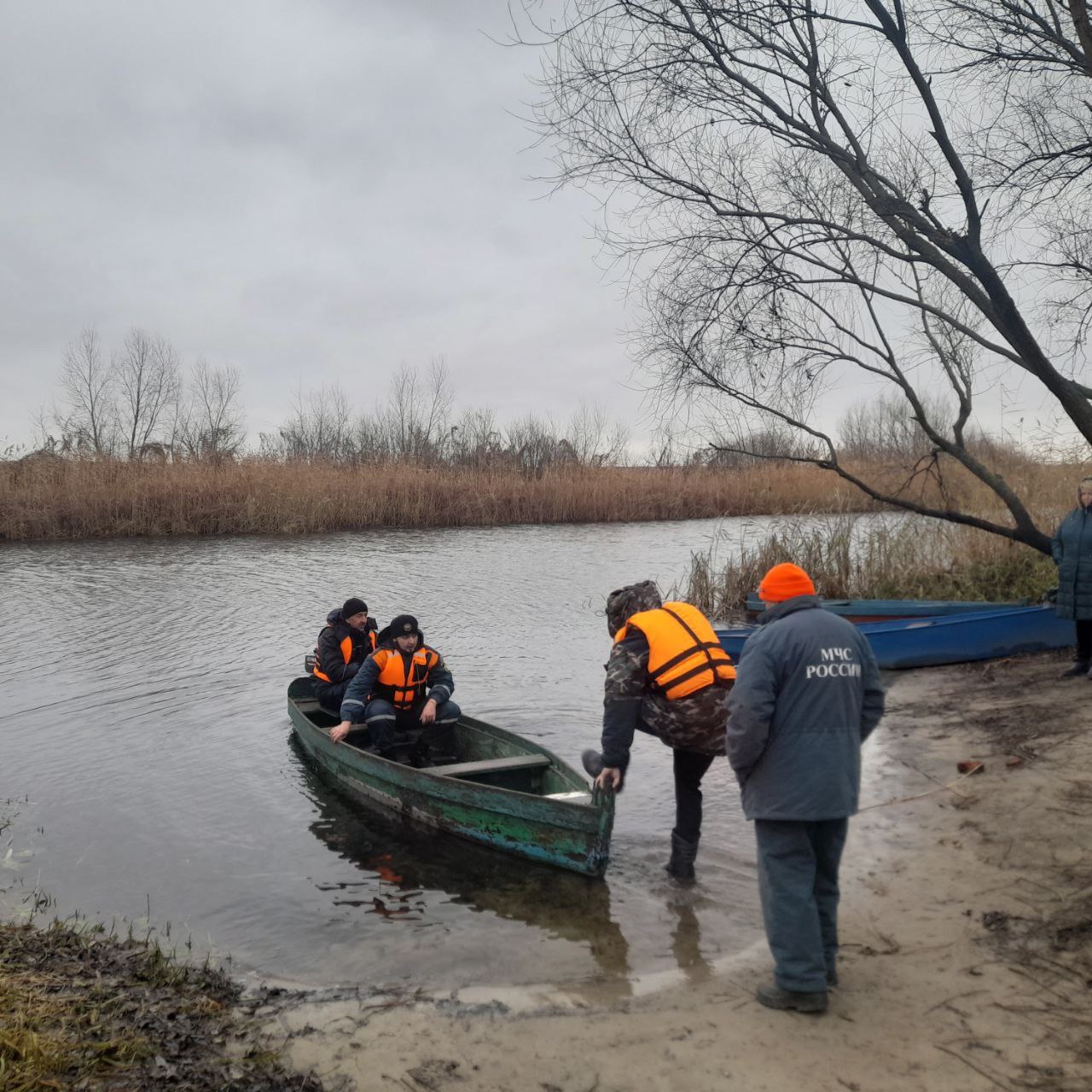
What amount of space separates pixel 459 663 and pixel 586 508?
15.6m

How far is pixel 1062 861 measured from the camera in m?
5.14

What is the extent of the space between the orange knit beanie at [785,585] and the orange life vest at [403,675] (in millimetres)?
4368

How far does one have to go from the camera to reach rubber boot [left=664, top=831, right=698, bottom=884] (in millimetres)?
5859

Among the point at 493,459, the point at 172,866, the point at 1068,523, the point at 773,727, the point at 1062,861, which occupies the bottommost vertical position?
the point at 172,866

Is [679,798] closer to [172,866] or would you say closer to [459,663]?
[172,866]

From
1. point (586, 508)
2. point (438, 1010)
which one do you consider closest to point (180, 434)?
point (586, 508)

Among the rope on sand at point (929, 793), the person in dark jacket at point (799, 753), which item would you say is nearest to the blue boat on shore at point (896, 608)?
the rope on sand at point (929, 793)

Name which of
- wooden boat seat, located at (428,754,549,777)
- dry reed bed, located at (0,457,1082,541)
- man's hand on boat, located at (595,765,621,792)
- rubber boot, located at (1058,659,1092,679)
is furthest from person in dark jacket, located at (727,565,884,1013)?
dry reed bed, located at (0,457,1082,541)

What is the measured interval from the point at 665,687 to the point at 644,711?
202 millimetres

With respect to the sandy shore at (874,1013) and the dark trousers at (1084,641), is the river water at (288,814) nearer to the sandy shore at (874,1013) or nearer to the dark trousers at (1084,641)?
the sandy shore at (874,1013)

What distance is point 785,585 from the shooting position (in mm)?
4020

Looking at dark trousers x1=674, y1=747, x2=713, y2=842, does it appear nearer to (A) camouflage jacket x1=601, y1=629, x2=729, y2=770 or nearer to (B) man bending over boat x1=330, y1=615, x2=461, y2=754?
(A) camouflage jacket x1=601, y1=629, x2=729, y2=770

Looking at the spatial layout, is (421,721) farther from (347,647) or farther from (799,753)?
(799,753)

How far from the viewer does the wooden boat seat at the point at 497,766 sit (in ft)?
22.9
